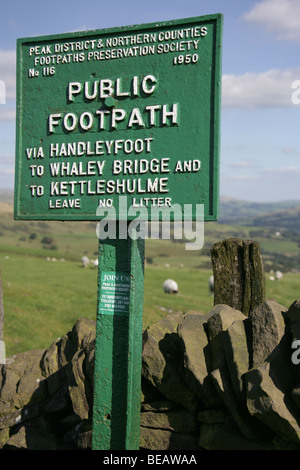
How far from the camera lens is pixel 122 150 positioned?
7.53 metres

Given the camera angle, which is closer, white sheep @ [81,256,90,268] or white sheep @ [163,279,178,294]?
white sheep @ [163,279,178,294]

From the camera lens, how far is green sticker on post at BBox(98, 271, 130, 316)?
755 centimetres

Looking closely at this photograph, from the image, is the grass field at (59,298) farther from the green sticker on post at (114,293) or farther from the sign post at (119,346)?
the green sticker on post at (114,293)

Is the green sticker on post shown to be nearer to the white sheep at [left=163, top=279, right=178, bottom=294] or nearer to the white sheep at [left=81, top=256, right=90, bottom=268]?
the white sheep at [left=163, top=279, right=178, bottom=294]

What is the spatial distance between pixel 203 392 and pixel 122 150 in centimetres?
385

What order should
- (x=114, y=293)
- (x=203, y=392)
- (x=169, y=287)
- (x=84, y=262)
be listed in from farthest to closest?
(x=84, y=262) < (x=169, y=287) < (x=114, y=293) < (x=203, y=392)

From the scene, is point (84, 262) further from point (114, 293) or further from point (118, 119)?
point (118, 119)

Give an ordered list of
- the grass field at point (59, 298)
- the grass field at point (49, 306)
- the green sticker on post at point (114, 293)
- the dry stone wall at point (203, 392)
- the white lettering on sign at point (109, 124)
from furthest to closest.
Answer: the grass field at point (59, 298)
the grass field at point (49, 306)
the green sticker on post at point (114, 293)
the white lettering on sign at point (109, 124)
the dry stone wall at point (203, 392)

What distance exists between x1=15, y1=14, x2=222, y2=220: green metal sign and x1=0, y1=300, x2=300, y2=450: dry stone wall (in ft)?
6.58

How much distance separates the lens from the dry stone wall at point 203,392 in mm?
6734

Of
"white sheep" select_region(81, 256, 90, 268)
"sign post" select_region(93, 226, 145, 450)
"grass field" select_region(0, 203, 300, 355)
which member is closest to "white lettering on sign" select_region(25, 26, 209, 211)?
"sign post" select_region(93, 226, 145, 450)

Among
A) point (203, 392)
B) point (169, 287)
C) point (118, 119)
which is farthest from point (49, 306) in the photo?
point (169, 287)

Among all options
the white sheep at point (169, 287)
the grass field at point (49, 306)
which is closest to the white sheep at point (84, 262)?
the grass field at point (49, 306)

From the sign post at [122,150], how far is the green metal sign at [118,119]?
2 cm
